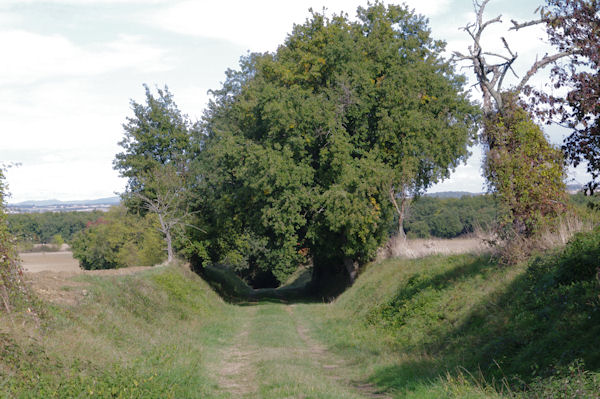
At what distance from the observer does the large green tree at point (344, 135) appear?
27484 millimetres

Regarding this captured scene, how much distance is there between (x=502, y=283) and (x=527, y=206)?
2396 millimetres

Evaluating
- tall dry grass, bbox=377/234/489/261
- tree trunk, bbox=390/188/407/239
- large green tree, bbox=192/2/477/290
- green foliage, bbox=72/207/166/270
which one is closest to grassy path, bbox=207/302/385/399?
tall dry grass, bbox=377/234/489/261

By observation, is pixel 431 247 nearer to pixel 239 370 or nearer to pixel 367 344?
pixel 367 344

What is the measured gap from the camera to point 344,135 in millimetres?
29359

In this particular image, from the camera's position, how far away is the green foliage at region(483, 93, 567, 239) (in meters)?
13.9

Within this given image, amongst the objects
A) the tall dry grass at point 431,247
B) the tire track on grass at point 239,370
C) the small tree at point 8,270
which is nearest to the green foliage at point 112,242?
the tall dry grass at point 431,247

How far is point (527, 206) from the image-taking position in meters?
14.1

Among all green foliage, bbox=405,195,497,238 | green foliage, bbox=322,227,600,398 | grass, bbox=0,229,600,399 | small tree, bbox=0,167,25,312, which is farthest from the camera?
green foliage, bbox=405,195,497,238

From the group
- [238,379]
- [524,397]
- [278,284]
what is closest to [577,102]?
[524,397]

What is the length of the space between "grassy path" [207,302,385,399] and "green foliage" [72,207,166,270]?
175 feet

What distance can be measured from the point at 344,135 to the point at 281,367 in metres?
19.0

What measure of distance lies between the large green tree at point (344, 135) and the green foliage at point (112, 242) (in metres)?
42.6

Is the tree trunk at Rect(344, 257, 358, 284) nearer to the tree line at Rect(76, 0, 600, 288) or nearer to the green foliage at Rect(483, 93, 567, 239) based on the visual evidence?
the tree line at Rect(76, 0, 600, 288)

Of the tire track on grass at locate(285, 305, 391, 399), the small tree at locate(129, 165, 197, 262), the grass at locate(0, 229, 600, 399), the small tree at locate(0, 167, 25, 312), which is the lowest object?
the tire track on grass at locate(285, 305, 391, 399)
